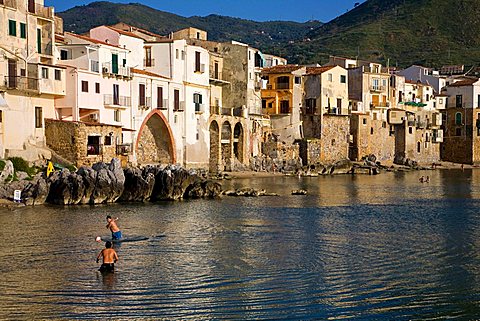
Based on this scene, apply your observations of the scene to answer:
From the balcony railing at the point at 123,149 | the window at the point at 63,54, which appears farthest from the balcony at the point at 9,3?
the balcony railing at the point at 123,149

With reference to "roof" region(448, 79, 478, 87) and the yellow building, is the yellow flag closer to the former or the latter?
the yellow building

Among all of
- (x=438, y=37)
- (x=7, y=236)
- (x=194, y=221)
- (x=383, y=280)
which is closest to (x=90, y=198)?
(x=194, y=221)

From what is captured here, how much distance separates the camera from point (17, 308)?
20562 millimetres

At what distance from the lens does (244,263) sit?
27.4 meters

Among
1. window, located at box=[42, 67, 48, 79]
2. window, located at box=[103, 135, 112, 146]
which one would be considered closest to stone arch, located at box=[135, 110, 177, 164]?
window, located at box=[103, 135, 112, 146]

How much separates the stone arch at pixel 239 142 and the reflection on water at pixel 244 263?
31.2 m

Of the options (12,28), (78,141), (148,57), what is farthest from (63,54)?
(148,57)

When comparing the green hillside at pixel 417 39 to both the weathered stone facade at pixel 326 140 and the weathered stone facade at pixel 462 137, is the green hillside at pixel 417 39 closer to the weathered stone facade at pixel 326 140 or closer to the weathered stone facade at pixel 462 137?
the weathered stone facade at pixel 462 137

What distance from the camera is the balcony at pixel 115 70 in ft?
195

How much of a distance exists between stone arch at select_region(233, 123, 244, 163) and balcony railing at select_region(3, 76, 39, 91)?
1163 inches

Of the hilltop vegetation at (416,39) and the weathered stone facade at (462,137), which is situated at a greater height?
the hilltop vegetation at (416,39)

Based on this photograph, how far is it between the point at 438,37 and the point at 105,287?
156 metres

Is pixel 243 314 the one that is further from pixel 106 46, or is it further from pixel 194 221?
pixel 106 46

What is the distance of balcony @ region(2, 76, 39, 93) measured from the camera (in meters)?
51.4
